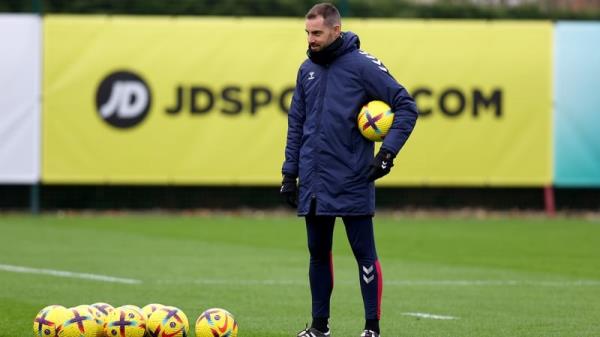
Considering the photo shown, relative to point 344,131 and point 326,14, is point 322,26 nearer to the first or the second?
point 326,14

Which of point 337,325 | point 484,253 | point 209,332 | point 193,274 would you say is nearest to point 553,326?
point 337,325

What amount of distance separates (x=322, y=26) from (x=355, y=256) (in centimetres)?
153

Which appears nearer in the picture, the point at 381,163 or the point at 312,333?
the point at 381,163

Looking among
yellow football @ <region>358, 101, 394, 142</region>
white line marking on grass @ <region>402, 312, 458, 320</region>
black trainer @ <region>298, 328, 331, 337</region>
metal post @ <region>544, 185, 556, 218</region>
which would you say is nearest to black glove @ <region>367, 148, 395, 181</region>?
yellow football @ <region>358, 101, 394, 142</region>

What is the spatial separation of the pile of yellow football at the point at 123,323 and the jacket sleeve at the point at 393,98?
5.27 ft

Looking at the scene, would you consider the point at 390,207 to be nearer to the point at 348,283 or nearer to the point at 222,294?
the point at 348,283

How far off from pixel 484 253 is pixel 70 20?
8411 mm

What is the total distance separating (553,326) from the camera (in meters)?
10.3

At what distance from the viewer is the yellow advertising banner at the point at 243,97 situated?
2195 cm

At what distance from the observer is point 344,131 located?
9.12m

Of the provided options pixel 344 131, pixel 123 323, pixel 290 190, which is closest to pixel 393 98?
pixel 344 131

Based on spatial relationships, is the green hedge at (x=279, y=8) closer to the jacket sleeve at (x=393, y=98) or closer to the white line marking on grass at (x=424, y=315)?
the white line marking on grass at (x=424, y=315)

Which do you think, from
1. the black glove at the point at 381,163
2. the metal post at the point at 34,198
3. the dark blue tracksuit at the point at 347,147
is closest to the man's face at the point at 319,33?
the dark blue tracksuit at the point at 347,147

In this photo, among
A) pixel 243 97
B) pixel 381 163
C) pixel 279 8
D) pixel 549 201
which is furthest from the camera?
pixel 549 201
